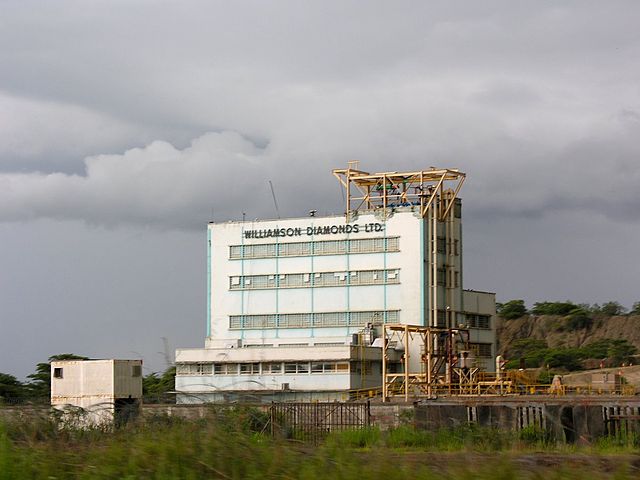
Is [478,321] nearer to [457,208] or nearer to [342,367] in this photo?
[457,208]

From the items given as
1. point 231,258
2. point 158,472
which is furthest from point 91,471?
point 231,258

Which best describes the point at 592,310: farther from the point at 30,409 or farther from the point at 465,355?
the point at 30,409

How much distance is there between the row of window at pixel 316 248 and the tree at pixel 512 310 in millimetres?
71844

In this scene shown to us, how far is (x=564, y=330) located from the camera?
141m

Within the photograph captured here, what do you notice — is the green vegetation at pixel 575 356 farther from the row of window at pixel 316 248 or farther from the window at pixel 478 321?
the row of window at pixel 316 248

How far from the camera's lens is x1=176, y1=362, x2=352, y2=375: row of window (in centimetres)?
7350

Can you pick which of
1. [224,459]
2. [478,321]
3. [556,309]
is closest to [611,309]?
[556,309]

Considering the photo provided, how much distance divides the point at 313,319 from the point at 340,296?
2.76 meters

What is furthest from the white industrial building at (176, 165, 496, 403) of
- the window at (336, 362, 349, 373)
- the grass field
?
the grass field

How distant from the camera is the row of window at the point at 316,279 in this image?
7794 cm

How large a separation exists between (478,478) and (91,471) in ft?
20.1

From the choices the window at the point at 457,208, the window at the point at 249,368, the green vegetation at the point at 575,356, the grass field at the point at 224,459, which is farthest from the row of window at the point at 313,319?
the grass field at the point at 224,459

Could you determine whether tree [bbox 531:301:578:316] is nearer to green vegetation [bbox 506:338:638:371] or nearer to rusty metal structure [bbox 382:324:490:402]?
green vegetation [bbox 506:338:638:371]

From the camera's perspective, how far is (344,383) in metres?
72.9
